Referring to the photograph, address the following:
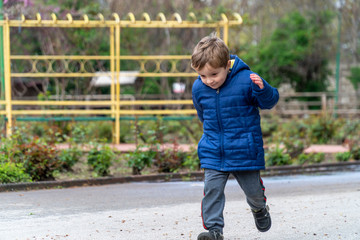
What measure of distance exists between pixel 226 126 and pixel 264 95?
1.31 feet

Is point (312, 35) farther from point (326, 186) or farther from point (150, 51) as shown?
point (326, 186)

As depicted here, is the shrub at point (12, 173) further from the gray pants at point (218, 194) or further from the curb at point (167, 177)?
the gray pants at point (218, 194)

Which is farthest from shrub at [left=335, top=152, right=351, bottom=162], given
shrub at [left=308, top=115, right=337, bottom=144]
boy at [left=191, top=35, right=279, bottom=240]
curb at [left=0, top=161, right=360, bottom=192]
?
boy at [left=191, top=35, right=279, bottom=240]

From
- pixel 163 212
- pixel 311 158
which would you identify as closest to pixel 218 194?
pixel 163 212

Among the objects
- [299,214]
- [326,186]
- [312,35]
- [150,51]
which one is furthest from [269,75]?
[299,214]

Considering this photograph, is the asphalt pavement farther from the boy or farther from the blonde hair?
the blonde hair

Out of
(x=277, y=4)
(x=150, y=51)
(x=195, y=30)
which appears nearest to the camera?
(x=195, y=30)

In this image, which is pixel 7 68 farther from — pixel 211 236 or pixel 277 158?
pixel 211 236

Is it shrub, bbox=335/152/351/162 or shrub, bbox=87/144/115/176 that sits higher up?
shrub, bbox=87/144/115/176

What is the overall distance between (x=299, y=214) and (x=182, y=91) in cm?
1355

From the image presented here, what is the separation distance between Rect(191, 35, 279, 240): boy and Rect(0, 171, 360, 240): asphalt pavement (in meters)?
0.72

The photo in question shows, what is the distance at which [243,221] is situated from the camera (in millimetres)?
5566

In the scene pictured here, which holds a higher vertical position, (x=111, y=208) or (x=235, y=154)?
(x=235, y=154)

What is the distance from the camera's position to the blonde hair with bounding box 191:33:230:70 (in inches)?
163
